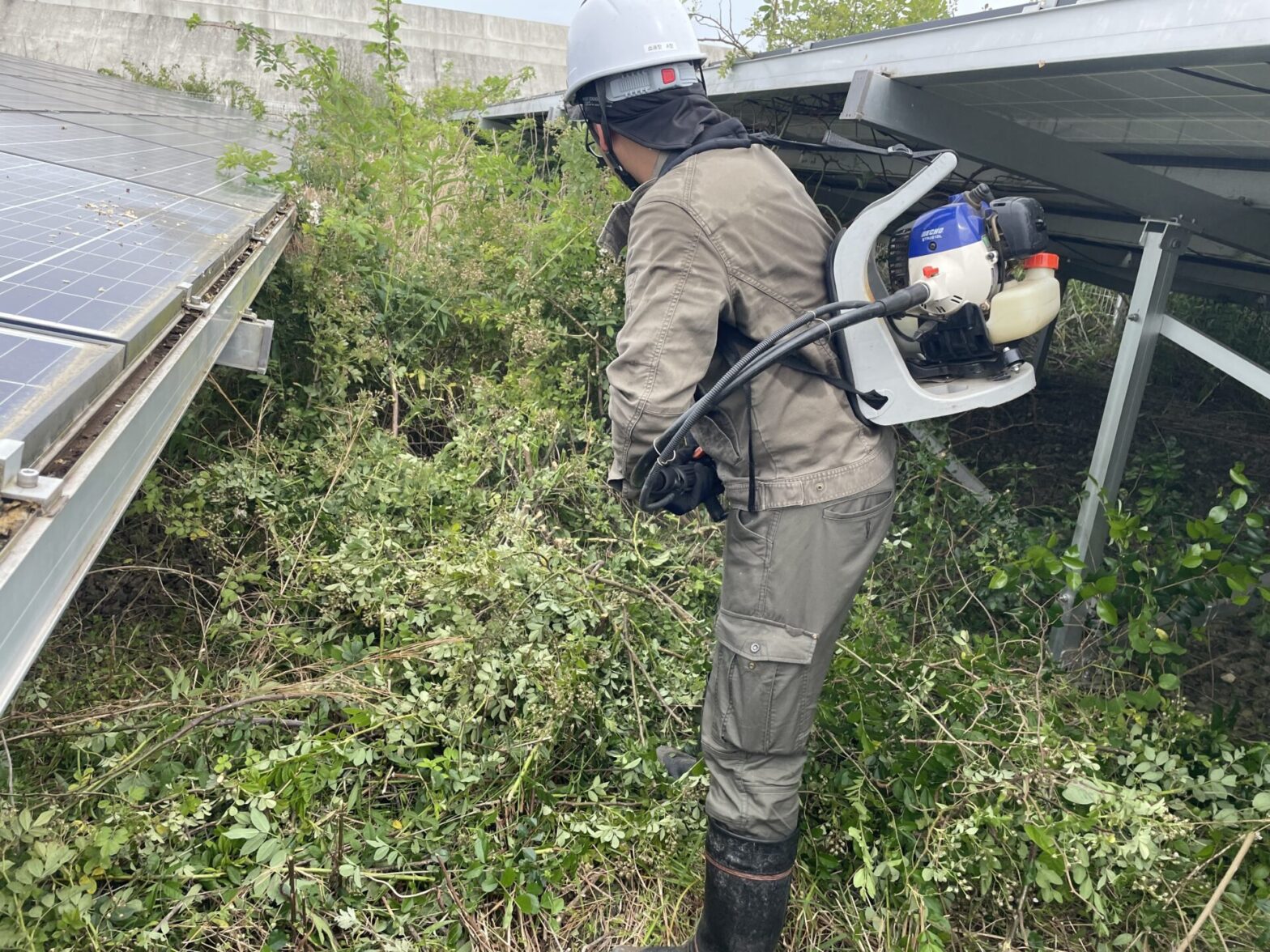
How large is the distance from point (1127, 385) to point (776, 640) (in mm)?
2138

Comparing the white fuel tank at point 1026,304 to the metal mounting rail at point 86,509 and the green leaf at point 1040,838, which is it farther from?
the metal mounting rail at point 86,509

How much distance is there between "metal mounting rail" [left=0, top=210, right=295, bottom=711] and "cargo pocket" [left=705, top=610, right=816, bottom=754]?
1342 millimetres

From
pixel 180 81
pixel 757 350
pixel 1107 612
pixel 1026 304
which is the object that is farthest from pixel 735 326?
pixel 180 81

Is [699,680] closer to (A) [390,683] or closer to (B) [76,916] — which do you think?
(A) [390,683]

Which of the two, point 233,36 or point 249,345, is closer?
point 249,345

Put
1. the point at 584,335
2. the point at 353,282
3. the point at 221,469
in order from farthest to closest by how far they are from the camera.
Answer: the point at 584,335, the point at 353,282, the point at 221,469

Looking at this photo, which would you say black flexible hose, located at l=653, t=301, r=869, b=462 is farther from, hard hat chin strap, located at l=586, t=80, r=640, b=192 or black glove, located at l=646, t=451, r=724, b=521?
hard hat chin strap, located at l=586, t=80, r=640, b=192

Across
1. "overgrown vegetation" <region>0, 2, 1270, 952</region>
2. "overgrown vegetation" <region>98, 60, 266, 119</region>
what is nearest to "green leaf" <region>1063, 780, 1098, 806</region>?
"overgrown vegetation" <region>0, 2, 1270, 952</region>

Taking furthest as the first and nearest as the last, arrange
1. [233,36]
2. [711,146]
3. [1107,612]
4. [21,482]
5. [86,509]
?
[233,36] → [1107,612] → [711,146] → [86,509] → [21,482]

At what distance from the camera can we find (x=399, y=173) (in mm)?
4848

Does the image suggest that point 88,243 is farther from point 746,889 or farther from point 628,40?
point 746,889

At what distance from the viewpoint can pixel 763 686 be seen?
2.09 m

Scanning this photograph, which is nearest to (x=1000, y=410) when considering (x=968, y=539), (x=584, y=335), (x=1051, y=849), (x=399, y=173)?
(x=968, y=539)

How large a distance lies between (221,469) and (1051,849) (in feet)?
10.2
